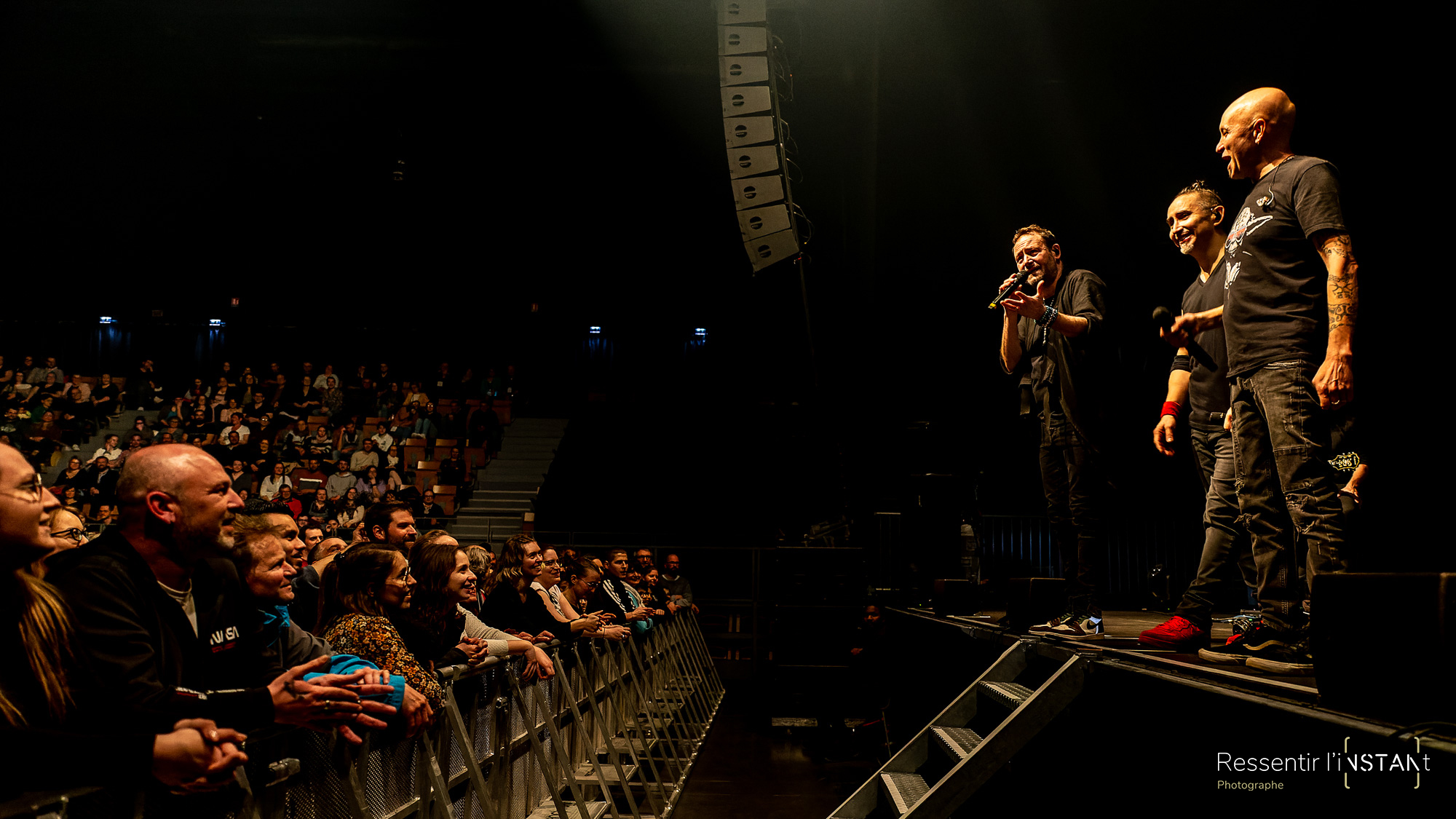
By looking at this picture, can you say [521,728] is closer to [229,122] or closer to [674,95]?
[674,95]

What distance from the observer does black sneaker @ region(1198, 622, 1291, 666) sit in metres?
2.21

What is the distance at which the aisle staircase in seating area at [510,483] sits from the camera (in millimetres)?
12867

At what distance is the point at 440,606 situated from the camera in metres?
3.67

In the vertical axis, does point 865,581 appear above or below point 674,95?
below

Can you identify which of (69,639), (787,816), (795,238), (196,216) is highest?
(196,216)

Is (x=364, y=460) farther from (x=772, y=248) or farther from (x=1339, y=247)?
(x=1339, y=247)

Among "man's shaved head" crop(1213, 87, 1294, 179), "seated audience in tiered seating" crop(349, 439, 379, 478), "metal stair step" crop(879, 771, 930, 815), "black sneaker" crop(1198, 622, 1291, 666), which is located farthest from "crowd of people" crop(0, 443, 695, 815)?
"seated audience in tiered seating" crop(349, 439, 379, 478)

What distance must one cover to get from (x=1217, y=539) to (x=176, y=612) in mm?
2940

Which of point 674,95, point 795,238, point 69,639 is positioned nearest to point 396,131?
point 674,95

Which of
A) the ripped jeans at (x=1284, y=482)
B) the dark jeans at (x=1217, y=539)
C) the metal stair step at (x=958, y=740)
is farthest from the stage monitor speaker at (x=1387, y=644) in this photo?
the metal stair step at (x=958, y=740)

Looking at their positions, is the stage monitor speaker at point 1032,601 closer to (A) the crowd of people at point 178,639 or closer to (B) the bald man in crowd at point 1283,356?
(B) the bald man in crowd at point 1283,356

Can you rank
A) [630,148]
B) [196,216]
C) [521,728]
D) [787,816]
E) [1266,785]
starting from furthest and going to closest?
[196,216], [630,148], [787,816], [521,728], [1266,785]

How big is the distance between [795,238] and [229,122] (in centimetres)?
1224

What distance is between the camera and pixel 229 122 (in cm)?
1537
